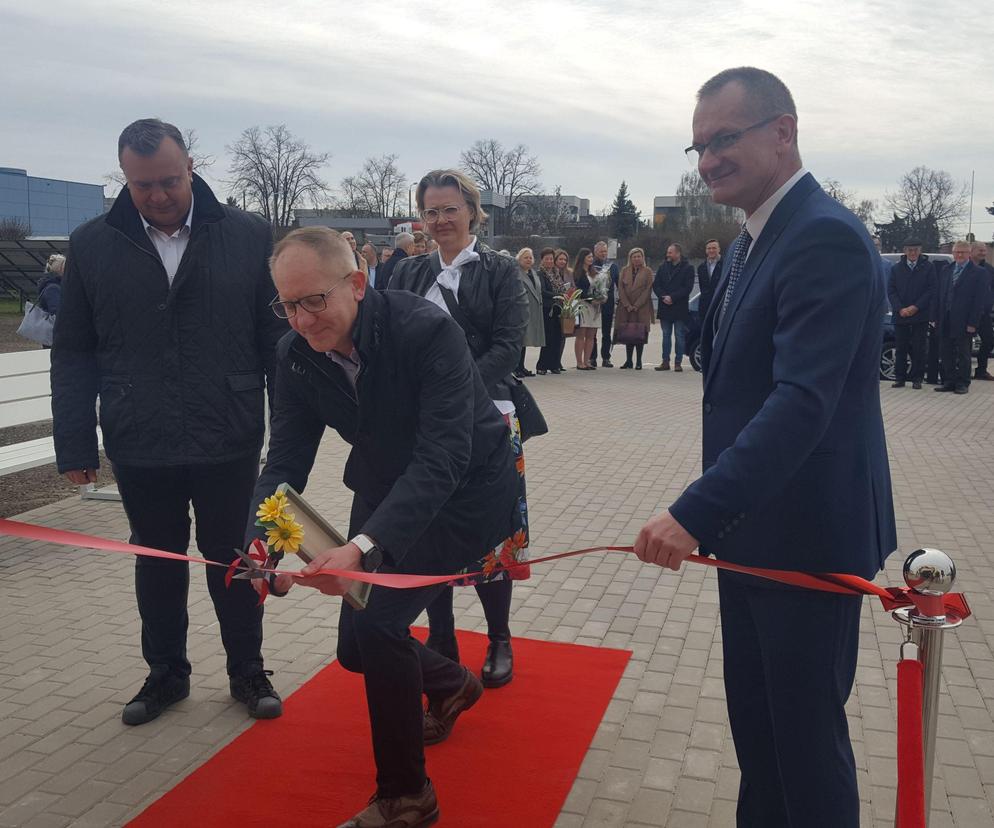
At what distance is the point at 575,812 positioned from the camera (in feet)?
11.0

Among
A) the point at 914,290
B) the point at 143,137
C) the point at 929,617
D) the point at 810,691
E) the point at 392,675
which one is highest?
the point at 143,137

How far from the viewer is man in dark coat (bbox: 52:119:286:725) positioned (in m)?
3.79

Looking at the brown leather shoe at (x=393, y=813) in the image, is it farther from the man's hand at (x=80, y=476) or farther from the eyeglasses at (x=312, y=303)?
Result: the man's hand at (x=80, y=476)

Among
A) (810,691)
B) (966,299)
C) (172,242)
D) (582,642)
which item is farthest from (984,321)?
(810,691)

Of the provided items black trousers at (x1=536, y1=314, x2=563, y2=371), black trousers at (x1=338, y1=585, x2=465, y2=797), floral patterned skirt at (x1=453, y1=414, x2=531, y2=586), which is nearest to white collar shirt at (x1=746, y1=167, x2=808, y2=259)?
black trousers at (x1=338, y1=585, x2=465, y2=797)

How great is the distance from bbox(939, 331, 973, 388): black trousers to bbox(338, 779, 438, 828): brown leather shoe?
13.5m

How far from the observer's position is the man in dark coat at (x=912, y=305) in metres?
14.8

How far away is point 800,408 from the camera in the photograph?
214 centimetres

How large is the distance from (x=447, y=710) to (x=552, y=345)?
13.3 meters

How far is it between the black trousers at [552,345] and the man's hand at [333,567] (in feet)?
45.8

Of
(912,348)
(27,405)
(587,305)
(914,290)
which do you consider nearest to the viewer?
(27,405)

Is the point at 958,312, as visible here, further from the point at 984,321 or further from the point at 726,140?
the point at 726,140

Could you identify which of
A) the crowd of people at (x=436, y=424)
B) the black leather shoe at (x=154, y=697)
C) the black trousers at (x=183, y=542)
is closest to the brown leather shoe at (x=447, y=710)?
the crowd of people at (x=436, y=424)

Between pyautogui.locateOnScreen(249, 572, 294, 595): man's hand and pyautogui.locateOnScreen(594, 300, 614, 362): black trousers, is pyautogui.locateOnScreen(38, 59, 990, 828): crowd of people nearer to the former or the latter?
pyautogui.locateOnScreen(249, 572, 294, 595): man's hand
